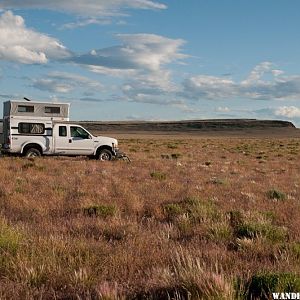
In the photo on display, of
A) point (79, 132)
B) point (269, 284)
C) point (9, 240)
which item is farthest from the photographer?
point (79, 132)

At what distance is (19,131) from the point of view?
23578 millimetres

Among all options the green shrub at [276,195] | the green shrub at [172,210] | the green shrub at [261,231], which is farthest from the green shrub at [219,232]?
the green shrub at [276,195]

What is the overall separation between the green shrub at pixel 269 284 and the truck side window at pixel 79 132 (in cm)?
1982

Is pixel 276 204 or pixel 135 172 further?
pixel 135 172

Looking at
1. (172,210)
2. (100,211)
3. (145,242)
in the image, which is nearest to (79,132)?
(172,210)

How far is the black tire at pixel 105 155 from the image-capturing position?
81.2ft

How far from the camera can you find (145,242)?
6969 millimetres

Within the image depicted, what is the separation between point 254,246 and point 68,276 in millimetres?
2740

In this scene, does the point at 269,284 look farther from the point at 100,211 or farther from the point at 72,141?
the point at 72,141

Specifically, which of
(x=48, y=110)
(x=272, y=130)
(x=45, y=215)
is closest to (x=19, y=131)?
(x=48, y=110)

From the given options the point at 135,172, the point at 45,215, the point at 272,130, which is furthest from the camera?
the point at 272,130

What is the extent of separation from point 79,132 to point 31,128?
2.26 m

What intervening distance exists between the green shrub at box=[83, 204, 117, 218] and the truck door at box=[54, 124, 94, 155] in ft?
46.8

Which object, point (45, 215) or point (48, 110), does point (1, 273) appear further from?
point (48, 110)
